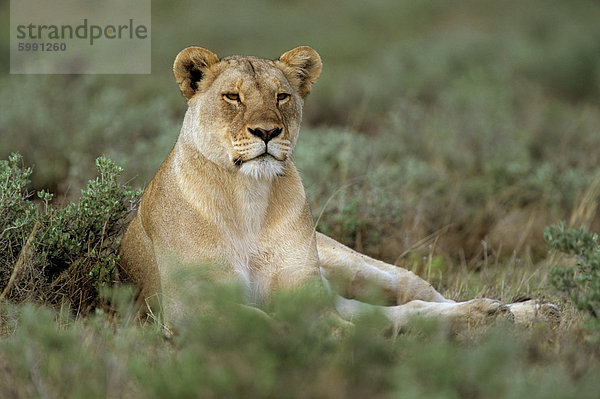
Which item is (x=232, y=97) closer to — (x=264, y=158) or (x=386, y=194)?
(x=264, y=158)

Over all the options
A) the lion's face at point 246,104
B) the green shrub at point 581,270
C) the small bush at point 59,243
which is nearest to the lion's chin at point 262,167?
the lion's face at point 246,104

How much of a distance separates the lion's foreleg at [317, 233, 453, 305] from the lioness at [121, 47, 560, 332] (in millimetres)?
422

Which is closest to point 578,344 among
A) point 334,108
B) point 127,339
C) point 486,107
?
point 127,339

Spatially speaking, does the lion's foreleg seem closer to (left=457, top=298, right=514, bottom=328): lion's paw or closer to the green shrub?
(left=457, top=298, right=514, bottom=328): lion's paw

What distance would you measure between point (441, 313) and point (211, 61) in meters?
1.83

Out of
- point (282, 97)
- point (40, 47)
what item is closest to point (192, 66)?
point (282, 97)

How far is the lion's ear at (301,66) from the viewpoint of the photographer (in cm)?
463

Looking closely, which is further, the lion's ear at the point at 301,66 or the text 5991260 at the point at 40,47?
the text 5991260 at the point at 40,47

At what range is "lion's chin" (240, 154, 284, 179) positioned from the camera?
4.00 meters

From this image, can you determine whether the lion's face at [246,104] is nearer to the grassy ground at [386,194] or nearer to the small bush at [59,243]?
the small bush at [59,243]

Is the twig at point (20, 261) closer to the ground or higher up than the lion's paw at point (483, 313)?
higher up

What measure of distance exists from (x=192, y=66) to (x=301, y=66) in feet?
2.10

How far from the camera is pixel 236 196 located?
4.28 m

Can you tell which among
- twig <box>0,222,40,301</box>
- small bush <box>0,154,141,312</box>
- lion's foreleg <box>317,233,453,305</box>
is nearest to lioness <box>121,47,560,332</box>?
small bush <box>0,154,141,312</box>
